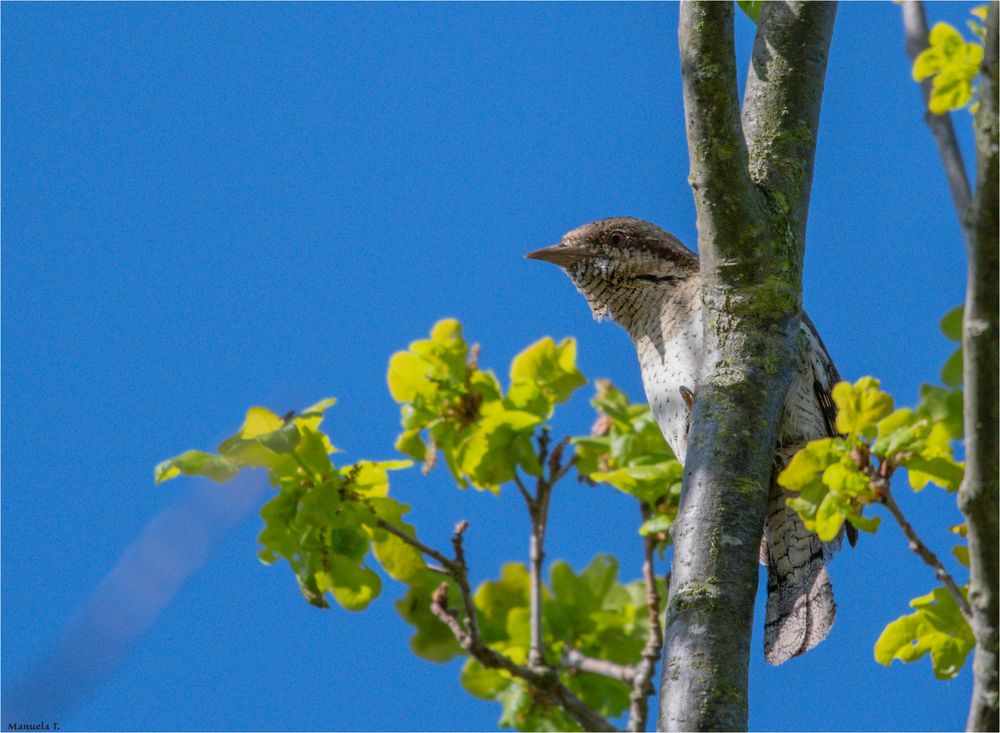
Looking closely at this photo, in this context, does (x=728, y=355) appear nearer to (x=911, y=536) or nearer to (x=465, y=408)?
(x=911, y=536)

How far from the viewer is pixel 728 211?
3.38m

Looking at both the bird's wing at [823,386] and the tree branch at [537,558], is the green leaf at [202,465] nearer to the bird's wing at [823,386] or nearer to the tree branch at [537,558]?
the tree branch at [537,558]

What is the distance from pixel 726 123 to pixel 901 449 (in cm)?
112

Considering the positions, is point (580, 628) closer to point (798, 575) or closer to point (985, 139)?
point (798, 575)

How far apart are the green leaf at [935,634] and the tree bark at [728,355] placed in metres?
0.41

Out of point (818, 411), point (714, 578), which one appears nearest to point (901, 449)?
point (714, 578)

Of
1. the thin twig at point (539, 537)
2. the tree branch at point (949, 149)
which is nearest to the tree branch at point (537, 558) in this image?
the thin twig at point (539, 537)

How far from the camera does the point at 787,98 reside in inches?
157

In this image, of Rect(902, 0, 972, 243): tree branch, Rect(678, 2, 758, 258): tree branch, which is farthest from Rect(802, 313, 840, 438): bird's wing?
Rect(902, 0, 972, 243): tree branch

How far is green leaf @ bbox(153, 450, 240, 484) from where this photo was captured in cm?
385

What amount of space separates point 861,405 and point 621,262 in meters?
2.64

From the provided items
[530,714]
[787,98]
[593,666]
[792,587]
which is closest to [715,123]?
[787,98]

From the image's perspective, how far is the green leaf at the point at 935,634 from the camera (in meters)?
2.97

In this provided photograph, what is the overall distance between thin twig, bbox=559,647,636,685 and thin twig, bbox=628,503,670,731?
0.56 ft
